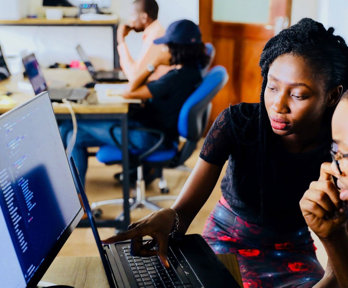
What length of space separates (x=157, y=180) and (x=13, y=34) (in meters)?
1.87

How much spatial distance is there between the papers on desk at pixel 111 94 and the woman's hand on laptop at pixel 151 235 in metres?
1.39

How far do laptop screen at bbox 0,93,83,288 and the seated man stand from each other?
59.4 inches

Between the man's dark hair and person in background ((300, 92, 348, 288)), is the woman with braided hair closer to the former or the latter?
person in background ((300, 92, 348, 288))

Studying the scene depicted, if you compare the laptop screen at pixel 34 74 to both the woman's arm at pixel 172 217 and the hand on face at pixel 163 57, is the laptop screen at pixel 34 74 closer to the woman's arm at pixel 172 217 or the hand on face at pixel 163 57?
the hand on face at pixel 163 57

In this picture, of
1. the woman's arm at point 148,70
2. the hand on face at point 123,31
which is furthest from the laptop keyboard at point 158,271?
the hand on face at point 123,31

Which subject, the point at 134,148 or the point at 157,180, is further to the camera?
the point at 157,180

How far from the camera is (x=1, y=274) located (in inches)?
30.2

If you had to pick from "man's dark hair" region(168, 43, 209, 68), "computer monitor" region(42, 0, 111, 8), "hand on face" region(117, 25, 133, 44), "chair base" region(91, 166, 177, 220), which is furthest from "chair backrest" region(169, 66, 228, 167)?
"computer monitor" region(42, 0, 111, 8)

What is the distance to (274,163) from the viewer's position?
1.32 metres

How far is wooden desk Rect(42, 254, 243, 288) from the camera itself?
3.33 feet

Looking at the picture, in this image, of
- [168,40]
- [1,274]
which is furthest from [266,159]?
[168,40]

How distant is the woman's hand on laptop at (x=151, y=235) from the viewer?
1.04 metres

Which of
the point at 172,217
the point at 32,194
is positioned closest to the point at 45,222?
the point at 32,194

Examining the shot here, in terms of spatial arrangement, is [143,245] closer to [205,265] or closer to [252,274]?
[205,265]
